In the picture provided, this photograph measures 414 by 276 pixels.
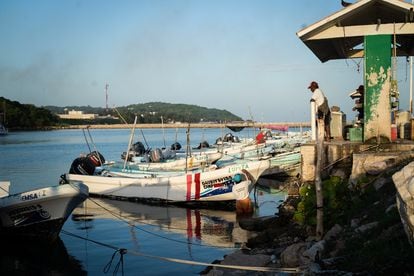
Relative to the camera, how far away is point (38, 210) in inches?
552

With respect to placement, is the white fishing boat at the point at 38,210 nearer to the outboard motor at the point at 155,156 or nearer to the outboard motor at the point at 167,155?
the outboard motor at the point at 155,156

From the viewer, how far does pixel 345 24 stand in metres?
14.5

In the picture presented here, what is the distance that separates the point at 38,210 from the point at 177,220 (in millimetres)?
5944

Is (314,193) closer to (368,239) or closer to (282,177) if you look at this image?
(368,239)

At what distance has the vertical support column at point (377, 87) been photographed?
13547 millimetres

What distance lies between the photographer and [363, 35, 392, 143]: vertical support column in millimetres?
13547

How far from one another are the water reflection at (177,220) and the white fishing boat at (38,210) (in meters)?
2.41

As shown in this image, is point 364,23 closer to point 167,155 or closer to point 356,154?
point 356,154

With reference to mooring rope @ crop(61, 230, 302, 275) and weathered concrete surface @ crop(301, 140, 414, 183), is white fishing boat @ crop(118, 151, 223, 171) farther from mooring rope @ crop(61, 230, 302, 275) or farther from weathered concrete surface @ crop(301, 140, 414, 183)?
weathered concrete surface @ crop(301, 140, 414, 183)

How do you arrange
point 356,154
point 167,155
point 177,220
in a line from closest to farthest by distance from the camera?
point 356,154
point 177,220
point 167,155

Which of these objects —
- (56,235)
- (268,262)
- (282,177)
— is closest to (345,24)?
(268,262)

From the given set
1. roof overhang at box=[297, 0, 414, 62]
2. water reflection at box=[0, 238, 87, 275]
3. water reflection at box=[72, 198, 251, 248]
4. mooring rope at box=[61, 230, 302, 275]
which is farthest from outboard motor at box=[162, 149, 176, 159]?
roof overhang at box=[297, 0, 414, 62]

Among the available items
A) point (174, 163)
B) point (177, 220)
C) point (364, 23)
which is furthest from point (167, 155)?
point (364, 23)

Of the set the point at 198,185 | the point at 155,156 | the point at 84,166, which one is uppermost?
the point at 155,156
